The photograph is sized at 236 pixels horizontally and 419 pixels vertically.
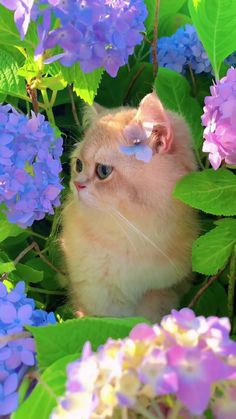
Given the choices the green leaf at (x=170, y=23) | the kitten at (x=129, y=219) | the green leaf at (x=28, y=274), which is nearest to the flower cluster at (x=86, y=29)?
the kitten at (x=129, y=219)

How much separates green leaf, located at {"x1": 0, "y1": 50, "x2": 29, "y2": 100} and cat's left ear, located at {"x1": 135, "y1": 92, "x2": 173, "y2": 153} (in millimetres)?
171

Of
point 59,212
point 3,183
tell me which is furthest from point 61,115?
point 3,183

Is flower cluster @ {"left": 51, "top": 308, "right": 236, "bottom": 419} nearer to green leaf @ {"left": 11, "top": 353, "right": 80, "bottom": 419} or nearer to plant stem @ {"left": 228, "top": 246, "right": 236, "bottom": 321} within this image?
green leaf @ {"left": 11, "top": 353, "right": 80, "bottom": 419}

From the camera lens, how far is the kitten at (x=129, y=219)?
960 millimetres

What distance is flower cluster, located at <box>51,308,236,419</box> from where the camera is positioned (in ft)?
1.49

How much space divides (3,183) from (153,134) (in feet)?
0.82

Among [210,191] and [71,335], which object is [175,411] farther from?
[210,191]

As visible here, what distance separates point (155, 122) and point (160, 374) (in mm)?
526

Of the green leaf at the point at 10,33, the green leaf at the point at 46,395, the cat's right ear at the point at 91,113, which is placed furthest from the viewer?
the cat's right ear at the point at 91,113

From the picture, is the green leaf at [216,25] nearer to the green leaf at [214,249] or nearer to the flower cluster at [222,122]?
the flower cluster at [222,122]

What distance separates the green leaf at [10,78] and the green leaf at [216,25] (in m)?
0.27

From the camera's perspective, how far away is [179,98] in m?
1.09

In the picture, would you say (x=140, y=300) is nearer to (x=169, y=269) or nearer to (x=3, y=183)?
(x=169, y=269)

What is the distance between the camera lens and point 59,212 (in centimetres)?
111
